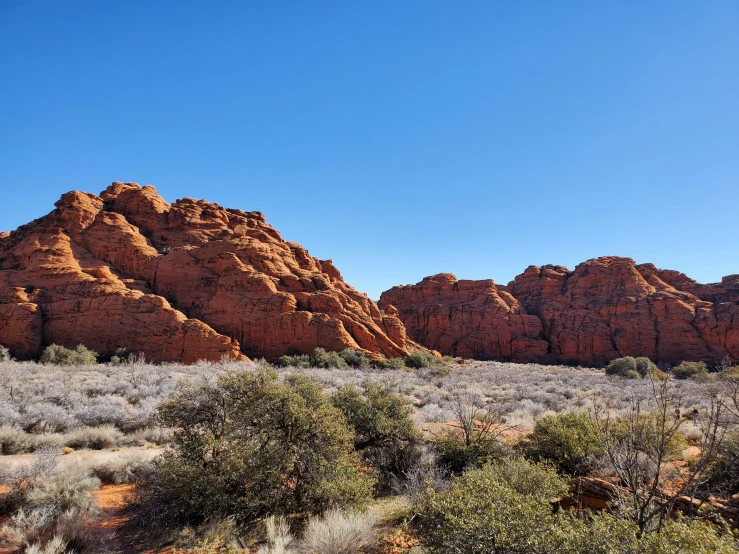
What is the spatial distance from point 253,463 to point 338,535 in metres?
2.11

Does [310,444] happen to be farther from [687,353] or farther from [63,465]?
[687,353]

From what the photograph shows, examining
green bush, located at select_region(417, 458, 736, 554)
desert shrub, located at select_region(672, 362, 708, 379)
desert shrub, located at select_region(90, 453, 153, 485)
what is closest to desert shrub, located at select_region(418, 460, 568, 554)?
green bush, located at select_region(417, 458, 736, 554)

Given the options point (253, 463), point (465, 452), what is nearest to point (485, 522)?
point (253, 463)

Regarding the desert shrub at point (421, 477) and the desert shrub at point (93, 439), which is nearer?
the desert shrub at point (421, 477)

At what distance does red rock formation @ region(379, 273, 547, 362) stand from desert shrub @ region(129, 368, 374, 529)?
150ft

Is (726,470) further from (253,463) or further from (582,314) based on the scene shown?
(582,314)

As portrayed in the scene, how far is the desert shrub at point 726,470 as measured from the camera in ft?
24.6

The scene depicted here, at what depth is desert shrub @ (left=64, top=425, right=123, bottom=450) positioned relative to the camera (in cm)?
1005

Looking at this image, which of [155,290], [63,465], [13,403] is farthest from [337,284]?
[63,465]

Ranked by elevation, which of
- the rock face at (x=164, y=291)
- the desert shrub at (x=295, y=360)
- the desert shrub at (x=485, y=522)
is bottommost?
the desert shrub at (x=295, y=360)

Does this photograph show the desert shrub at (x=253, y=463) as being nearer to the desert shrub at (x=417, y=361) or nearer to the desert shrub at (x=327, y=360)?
the desert shrub at (x=327, y=360)

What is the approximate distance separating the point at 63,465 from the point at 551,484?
9886 millimetres

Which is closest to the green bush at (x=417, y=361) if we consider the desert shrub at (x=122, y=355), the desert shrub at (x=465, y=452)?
the desert shrub at (x=122, y=355)

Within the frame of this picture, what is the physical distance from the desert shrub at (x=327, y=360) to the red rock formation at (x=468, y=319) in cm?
2112
